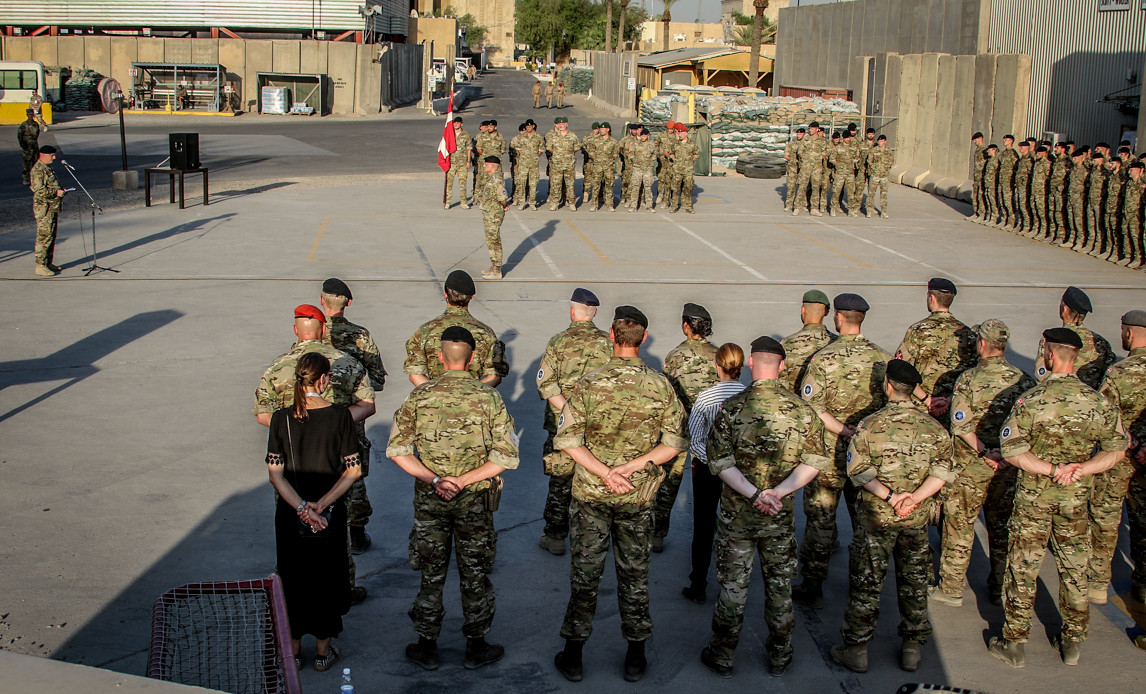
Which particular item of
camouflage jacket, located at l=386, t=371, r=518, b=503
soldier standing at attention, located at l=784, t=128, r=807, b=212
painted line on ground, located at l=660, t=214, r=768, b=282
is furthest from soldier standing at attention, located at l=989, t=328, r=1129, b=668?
soldier standing at attention, located at l=784, t=128, r=807, b=212

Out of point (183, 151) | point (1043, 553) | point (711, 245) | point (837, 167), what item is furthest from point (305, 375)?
point (837, 167)

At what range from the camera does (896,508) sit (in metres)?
5.15

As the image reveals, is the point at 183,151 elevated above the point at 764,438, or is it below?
above

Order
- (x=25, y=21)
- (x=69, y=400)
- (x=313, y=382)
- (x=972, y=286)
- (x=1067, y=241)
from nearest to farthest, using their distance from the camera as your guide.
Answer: (x=313, y=382) → (x=69, y=400) → (x=972, y=286) → (x=1067, y=241) → (x=25, y=21)

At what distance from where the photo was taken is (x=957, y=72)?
24.6 m

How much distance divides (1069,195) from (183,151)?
1644cm

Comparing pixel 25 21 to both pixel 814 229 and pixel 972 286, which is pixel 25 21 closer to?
pixel 814 229

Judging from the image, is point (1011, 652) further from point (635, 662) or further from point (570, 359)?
point (570, 359)

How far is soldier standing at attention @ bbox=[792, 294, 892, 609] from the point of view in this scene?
19.8 ft

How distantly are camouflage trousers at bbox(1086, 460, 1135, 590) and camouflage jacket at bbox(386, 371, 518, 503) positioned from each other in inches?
140

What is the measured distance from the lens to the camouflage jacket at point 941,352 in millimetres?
6938

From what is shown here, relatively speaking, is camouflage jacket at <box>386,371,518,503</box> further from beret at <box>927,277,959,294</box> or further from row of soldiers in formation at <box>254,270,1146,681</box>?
beret at <box>927,277,959,294</box>

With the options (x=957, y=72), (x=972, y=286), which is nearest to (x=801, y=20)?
(x=957, y=72)

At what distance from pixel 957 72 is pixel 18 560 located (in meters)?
24.2
